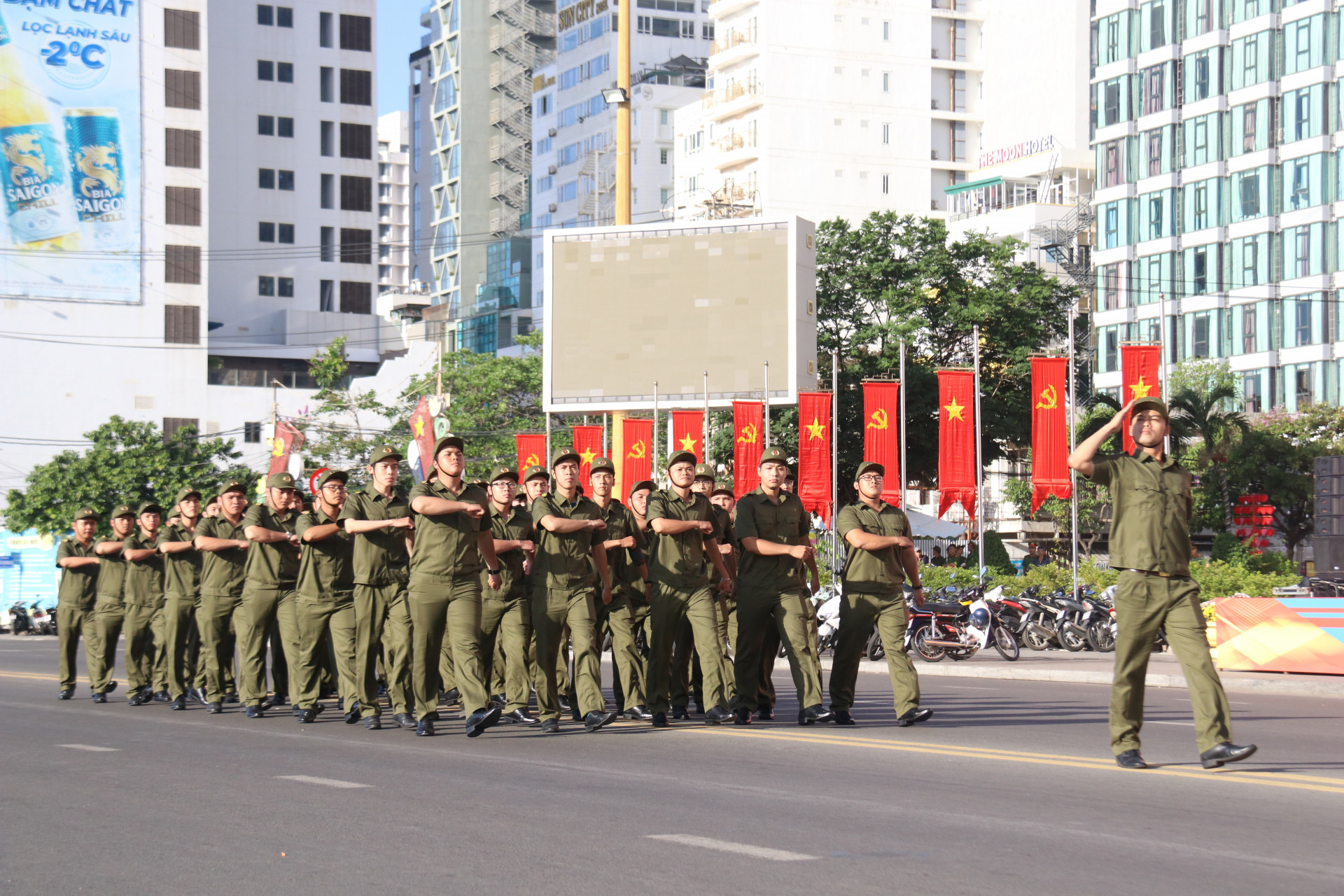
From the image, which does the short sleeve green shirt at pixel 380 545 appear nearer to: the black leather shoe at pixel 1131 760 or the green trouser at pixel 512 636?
the green trouser at pixel 512 636

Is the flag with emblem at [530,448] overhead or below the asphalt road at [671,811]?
overhead

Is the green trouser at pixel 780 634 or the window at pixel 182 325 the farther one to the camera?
the window at pixel 182 325

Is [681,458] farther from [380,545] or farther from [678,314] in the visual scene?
[678,314]

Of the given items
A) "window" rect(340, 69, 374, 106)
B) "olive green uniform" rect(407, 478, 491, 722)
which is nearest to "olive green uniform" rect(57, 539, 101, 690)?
"olive green uniform" rect(407, 478, 491, 722)

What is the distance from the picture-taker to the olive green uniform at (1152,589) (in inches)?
368

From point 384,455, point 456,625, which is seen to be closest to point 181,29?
point 384,455

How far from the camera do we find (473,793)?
909cm

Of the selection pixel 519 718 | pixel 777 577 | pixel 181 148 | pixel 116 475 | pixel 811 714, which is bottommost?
pixel 519 718

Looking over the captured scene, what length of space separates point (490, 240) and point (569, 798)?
119606mm

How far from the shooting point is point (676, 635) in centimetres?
1307

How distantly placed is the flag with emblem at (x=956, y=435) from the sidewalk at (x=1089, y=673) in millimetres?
8324

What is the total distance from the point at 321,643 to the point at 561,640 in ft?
7.17

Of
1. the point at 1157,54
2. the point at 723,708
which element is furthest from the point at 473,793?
the point at 1157,54

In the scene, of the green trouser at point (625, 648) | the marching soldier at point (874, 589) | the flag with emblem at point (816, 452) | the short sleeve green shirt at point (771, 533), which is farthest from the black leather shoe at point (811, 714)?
the flag with emblem at point (816, 452)
